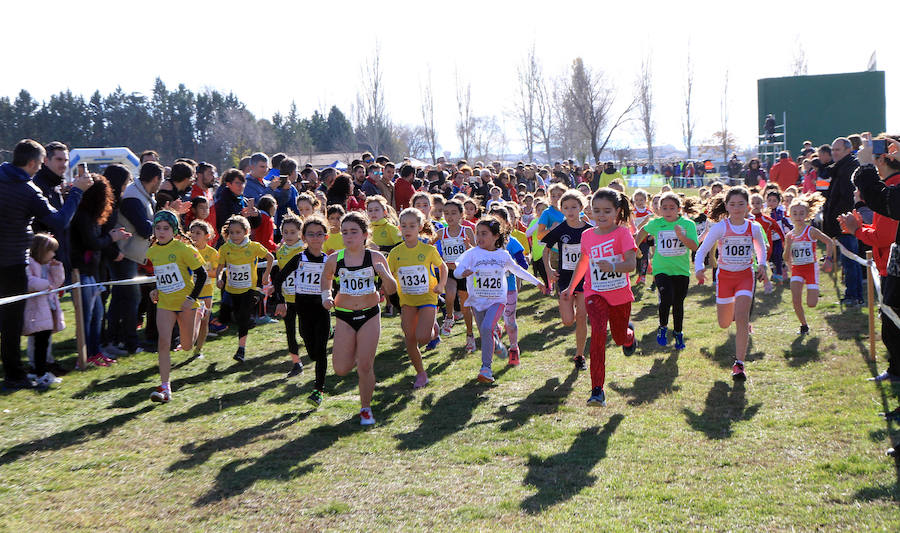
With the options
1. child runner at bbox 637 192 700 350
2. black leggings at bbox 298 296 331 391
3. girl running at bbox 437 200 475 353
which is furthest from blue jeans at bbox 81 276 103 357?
child runner at bbox 637 192 700 350

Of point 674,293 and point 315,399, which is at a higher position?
point 674,293

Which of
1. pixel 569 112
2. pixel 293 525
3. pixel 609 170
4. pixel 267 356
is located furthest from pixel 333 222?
pixel 569 112

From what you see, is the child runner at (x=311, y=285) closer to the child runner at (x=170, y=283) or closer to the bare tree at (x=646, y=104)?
the child runner at (x=170, y=283)

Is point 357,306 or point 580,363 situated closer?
point 357,306

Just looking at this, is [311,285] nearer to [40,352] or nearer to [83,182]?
[83,182]

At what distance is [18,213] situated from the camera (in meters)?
7.86

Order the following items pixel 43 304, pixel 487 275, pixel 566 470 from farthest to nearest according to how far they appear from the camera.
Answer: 1. pixel 43 304
2. pixel 487 275
3. pixel 566 470

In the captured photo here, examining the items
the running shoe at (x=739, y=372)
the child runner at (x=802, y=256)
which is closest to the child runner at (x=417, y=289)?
the running shoe at (x=739, y=372)

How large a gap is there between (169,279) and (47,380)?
6.14 ft

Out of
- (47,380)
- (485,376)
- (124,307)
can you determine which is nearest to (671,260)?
(485,376)

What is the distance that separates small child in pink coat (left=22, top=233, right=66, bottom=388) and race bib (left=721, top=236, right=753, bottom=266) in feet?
23.8

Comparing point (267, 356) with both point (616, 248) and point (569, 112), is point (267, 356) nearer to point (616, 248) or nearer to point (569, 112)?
point (616, 248)

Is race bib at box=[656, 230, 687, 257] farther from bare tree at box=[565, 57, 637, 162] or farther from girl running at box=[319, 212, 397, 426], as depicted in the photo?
bare tree at box=[565, 57, 637, 162]

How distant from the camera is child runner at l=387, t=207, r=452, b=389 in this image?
8.08m
